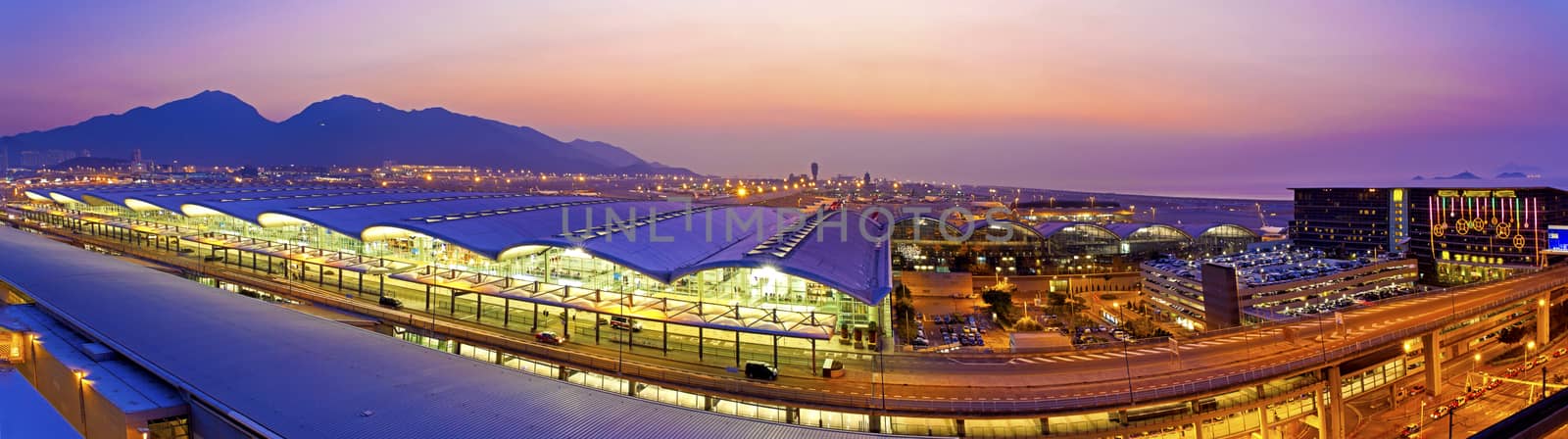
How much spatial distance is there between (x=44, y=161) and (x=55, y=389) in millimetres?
154672

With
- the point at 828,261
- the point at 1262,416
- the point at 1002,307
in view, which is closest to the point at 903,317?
the point at 1002,307

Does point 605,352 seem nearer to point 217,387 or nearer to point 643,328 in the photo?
point 643,328

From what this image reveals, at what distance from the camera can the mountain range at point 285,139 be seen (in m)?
142

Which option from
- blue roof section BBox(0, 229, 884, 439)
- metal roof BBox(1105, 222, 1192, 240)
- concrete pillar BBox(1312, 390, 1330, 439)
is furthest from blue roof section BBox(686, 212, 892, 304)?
metal roof BBox(1105, 222, 1192, 240)

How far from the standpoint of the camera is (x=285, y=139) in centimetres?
15862

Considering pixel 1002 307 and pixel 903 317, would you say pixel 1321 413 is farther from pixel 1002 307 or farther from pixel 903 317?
pixel 903 317

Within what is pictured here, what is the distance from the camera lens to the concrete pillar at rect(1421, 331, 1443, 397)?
17.8 meters

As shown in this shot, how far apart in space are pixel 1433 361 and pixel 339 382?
26797 millimetres

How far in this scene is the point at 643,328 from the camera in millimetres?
15906

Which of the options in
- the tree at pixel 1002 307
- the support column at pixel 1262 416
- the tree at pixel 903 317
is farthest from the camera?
the tree at pixel 1002 307

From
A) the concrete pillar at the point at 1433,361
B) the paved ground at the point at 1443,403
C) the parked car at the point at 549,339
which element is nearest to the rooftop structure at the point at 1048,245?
the paved ground at the point at 1443,403

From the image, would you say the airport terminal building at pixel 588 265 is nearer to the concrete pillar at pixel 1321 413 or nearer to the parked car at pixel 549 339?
the parked car at pixel 549 339

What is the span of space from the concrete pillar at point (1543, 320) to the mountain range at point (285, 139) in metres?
147

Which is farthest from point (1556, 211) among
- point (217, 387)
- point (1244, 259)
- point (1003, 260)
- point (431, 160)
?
point (431, 160)
